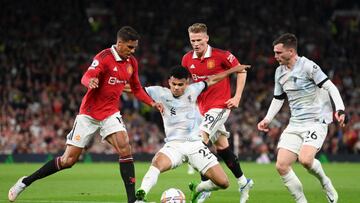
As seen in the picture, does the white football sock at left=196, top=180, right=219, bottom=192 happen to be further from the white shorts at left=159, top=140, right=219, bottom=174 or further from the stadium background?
the stadium background

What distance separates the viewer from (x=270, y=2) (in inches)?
1410

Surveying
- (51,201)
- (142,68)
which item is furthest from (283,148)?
(142,68)

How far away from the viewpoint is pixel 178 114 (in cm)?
1106

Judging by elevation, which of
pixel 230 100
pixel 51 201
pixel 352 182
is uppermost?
pixel 230 100

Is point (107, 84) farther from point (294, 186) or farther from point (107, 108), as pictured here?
point (294, 186)

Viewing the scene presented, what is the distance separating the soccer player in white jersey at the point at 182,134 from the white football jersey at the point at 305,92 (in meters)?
1.25

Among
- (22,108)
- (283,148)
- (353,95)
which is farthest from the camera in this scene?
(353,95)

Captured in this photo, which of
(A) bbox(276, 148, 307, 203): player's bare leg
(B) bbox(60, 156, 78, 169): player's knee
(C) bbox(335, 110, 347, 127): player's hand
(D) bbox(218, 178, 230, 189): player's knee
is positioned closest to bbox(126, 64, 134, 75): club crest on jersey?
(B) bbox(60, 156, 78, 169): player's knee

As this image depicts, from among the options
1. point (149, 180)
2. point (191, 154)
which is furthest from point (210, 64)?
point (149, 180)

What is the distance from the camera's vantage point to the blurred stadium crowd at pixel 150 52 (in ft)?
91.2

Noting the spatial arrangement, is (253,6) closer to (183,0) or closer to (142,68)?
(183,0)

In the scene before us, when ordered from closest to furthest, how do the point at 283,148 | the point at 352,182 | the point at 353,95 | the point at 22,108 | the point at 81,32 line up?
the point at 283,148 < the point at 352,182 < the point at 22,108 < the point at 353,95 < the point at 81,32

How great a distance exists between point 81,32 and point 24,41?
264 cm

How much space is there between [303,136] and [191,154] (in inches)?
61.7
